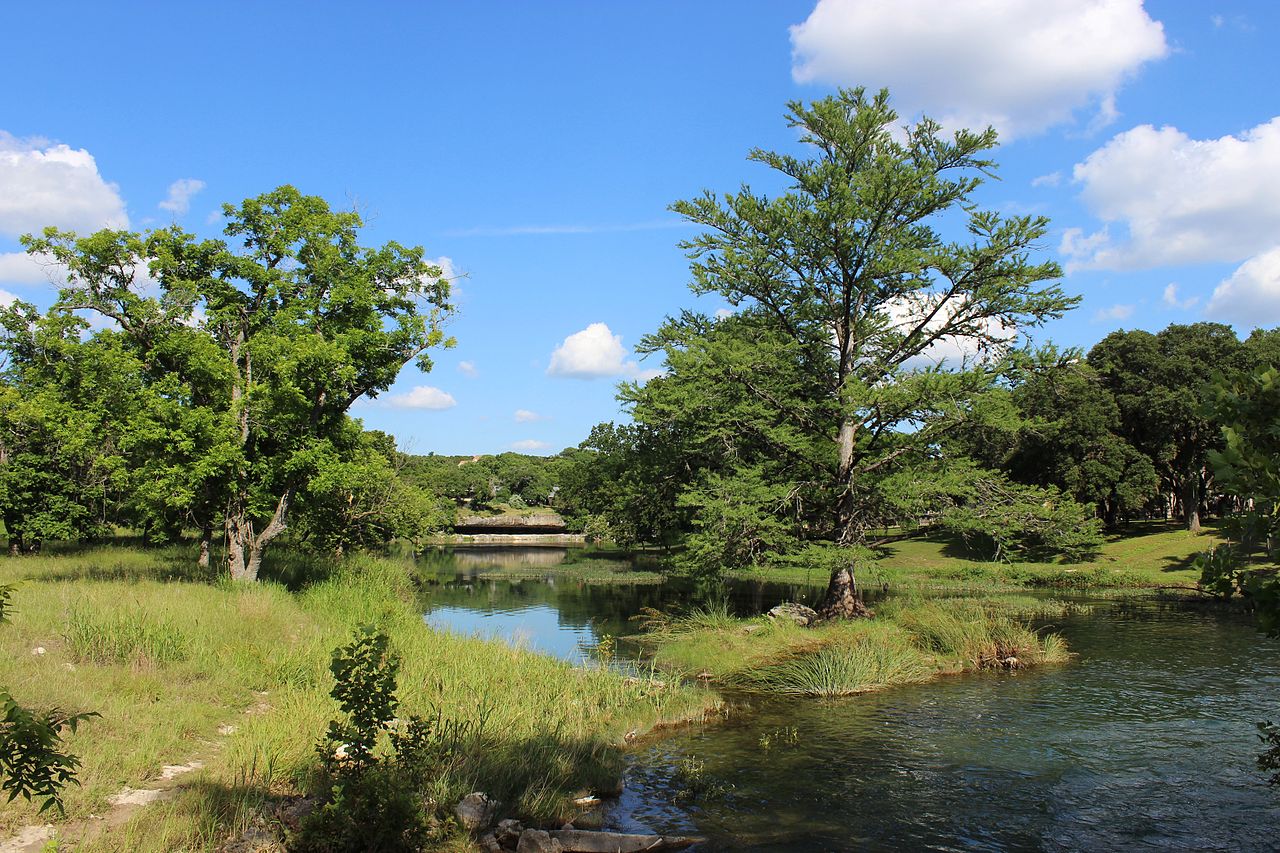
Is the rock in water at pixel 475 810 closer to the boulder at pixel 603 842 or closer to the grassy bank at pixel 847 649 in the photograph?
the boulder at pixel 603 842

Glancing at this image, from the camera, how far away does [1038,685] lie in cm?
1784

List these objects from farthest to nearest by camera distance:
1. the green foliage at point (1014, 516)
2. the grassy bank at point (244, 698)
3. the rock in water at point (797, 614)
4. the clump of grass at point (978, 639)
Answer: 1. the rock in water at point (797, 614)
2. the green foliage at point (1014, 516)
3. the clump of grass at point (978, 639)
4. the grassy bank at point (244, 698)

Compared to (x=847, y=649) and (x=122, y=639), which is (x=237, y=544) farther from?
(x=847, y=649)

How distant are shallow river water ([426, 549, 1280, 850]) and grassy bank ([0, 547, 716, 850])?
4.09 ft

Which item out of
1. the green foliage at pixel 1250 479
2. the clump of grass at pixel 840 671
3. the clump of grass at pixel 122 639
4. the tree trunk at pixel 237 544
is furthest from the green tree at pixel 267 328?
the green foliage at pixel 1250 479

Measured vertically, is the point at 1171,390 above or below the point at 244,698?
above

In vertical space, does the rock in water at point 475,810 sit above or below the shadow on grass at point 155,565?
below

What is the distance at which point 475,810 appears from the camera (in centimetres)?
897

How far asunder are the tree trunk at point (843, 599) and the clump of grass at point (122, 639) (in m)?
17.8

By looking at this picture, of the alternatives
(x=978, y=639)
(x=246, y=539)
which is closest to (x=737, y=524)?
(x=978, y=639)

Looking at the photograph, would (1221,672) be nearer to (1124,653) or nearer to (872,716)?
(1124,653)

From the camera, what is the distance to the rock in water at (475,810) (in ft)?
28.8

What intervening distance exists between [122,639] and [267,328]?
1172 cm

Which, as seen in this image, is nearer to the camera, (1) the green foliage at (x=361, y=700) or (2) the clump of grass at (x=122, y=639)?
(1) the green foliage at (x=361, y=700)
